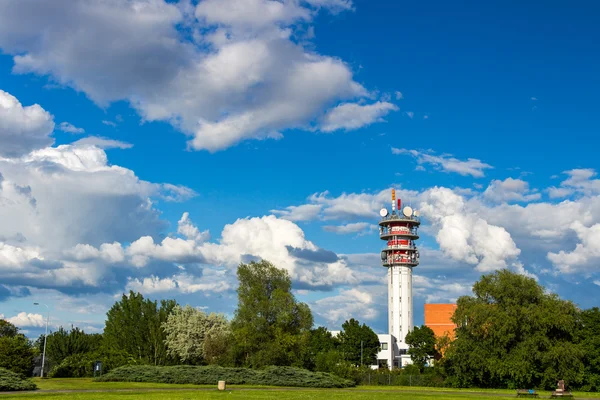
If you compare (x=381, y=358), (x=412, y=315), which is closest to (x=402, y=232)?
(x=412, y=315)

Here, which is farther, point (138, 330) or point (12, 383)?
point (138, 330)

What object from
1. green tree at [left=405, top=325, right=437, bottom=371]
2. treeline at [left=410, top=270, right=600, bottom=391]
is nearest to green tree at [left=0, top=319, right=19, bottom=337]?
green tree at [left=405, top=325, right=437, bottom=371]

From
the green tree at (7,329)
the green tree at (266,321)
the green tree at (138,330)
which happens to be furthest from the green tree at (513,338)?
the green tree at (7,329)

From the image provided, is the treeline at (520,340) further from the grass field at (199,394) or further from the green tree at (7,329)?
the green tree at (7,329)

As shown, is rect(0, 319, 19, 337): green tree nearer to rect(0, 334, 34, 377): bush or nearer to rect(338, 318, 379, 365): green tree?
rect(0, 334, 34, 377): bush

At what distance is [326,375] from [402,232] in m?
84.2

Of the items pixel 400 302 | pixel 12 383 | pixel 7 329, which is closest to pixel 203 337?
pixel 12 383

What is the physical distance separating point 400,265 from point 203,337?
2710 inches

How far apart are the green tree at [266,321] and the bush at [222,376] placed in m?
9.76

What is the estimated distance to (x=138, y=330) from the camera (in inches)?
3772

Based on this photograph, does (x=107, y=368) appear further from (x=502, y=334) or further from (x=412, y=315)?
(x=412, y=315)

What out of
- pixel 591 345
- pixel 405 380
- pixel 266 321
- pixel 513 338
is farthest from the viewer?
pixel 405 380

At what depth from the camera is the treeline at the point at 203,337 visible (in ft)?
258

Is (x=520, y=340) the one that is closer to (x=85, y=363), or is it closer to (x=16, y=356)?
(x=85, y=363)
